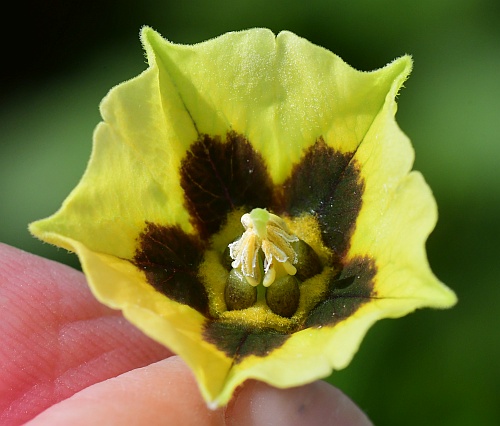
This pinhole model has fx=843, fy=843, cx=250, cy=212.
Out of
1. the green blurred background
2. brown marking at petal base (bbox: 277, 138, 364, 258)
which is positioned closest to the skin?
brown marking at petal base (bbox: 277, 138, 364, 258)

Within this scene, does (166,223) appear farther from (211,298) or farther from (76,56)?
(76,56)

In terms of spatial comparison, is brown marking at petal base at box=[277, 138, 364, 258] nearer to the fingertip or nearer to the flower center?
the flower center

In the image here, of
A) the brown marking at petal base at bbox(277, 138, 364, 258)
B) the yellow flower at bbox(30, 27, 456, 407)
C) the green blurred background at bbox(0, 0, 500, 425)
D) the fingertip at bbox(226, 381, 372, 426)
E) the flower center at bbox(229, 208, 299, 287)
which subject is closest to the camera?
the yellow flower at bbox(30, 27, 456, 407)

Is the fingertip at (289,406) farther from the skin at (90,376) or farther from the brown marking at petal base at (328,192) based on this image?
the brown marking at petal base at (328,192)

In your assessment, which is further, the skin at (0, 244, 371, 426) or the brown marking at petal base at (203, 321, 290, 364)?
the skin at (0, 244, 371, 426)

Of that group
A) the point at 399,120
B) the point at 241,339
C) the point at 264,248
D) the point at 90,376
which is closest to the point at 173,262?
the point at 264,248

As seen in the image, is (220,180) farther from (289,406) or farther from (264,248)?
(289,406)

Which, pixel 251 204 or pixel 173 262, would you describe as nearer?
pixel 173 262
